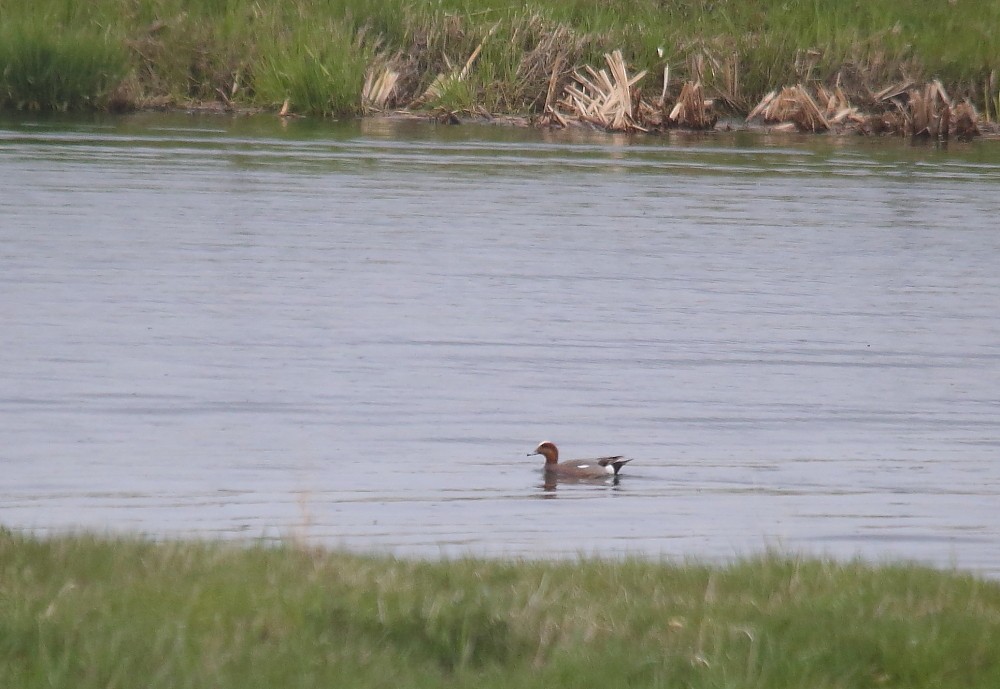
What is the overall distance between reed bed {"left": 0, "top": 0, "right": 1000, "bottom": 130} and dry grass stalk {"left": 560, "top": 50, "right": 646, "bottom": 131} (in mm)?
412

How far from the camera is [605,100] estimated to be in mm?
35562

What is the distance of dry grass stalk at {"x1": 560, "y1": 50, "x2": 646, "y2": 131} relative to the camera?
3472 cm

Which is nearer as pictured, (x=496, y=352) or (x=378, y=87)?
(x=496, y=352)

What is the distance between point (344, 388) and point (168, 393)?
1336 mm

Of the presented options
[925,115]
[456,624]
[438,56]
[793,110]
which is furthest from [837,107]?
[456,624]

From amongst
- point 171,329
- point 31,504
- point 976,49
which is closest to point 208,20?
point 976,49

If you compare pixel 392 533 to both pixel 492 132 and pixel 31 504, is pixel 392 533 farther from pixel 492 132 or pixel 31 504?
pixel 492 132

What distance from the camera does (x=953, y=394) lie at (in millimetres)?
14266

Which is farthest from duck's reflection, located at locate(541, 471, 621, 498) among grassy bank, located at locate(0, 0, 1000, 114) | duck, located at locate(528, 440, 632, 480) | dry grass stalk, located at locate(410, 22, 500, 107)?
dry grass stalk, located at locate(410, 22, 500, 107)

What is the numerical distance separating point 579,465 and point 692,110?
82.5ft

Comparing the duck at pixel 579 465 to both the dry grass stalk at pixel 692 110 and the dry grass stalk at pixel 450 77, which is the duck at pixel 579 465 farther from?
the dry grass stalk at pixel 692 110

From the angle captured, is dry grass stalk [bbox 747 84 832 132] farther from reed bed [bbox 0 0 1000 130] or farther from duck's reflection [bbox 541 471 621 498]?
duck's reflection [bbox 541 471 621 498]

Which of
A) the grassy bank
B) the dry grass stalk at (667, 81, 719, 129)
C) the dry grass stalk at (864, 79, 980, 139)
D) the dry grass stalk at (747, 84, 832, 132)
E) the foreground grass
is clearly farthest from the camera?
the dry grass stalk at (747, 84, 832, 132)

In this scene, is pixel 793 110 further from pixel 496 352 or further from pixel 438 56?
pixel 496 352
